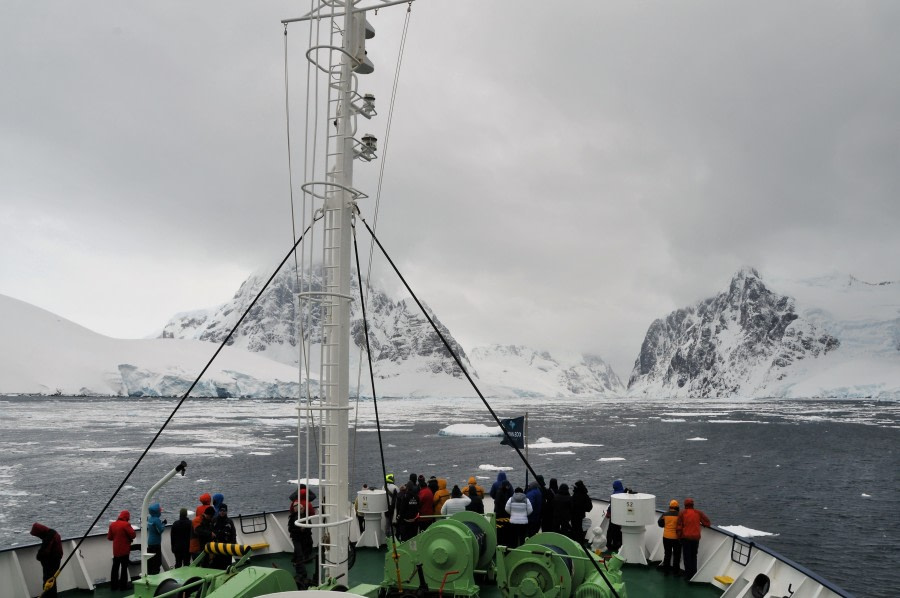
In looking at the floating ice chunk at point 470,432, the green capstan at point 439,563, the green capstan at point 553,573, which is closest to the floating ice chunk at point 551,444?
the floating ice chunk at point 470,432

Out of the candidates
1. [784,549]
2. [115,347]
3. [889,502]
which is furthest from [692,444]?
[115,347]

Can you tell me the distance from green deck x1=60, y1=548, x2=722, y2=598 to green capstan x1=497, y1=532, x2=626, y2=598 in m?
1.09

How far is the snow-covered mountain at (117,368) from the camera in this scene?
156 metres

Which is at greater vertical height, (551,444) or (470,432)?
(470,432)

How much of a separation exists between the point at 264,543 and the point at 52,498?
25875mm

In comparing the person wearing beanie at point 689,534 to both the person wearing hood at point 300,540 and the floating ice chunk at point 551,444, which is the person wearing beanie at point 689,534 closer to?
the person wearing hood at point 300,540

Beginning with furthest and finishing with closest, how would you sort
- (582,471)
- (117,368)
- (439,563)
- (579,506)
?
(117,368), (582,471), (579,506), (439,563)

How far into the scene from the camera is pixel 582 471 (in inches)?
1690

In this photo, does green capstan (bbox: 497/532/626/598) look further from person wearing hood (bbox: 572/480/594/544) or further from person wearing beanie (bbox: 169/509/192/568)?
person wearing beanie (bbox: 169/509/192/568)

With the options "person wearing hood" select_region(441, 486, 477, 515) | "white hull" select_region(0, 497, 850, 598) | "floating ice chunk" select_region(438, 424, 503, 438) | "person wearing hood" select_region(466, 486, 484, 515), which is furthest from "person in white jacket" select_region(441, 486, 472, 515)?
"floating ice chunk" select_region(438, 424, 503, 438)

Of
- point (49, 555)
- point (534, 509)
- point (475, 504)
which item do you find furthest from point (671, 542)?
point (49, 555)

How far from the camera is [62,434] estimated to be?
66.3m

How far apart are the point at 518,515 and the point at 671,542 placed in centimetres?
261

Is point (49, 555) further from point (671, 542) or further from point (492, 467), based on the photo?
point (492, 467)
